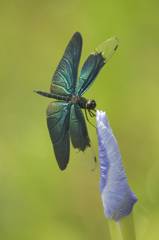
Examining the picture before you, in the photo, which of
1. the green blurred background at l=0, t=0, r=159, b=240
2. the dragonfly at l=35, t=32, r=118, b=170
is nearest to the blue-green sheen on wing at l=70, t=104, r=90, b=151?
the dragonfly at l=35, t=32, r=118, b=170

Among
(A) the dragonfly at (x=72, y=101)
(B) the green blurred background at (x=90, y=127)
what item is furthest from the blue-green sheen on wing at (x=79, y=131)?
(B) the green blurred background at (x=90, y=127)

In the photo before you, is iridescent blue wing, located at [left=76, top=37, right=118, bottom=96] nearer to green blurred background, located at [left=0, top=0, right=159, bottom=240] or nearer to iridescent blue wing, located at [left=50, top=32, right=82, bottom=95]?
iridescent blue wing, located at [left=50, top=32, right=82, bottom=95]

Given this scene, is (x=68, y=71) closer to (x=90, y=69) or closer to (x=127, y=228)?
(x=90, y=69)

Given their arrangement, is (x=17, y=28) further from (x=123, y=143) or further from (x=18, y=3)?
(x=123, y=143)

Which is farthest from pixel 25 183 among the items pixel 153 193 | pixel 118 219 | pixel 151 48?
pixel 118 219

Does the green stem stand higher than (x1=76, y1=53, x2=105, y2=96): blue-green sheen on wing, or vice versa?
(x1=76, y1=53, x2=105, y2=96): blue-green sheen on wing

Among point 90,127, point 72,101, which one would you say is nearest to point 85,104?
A: point 72,101
